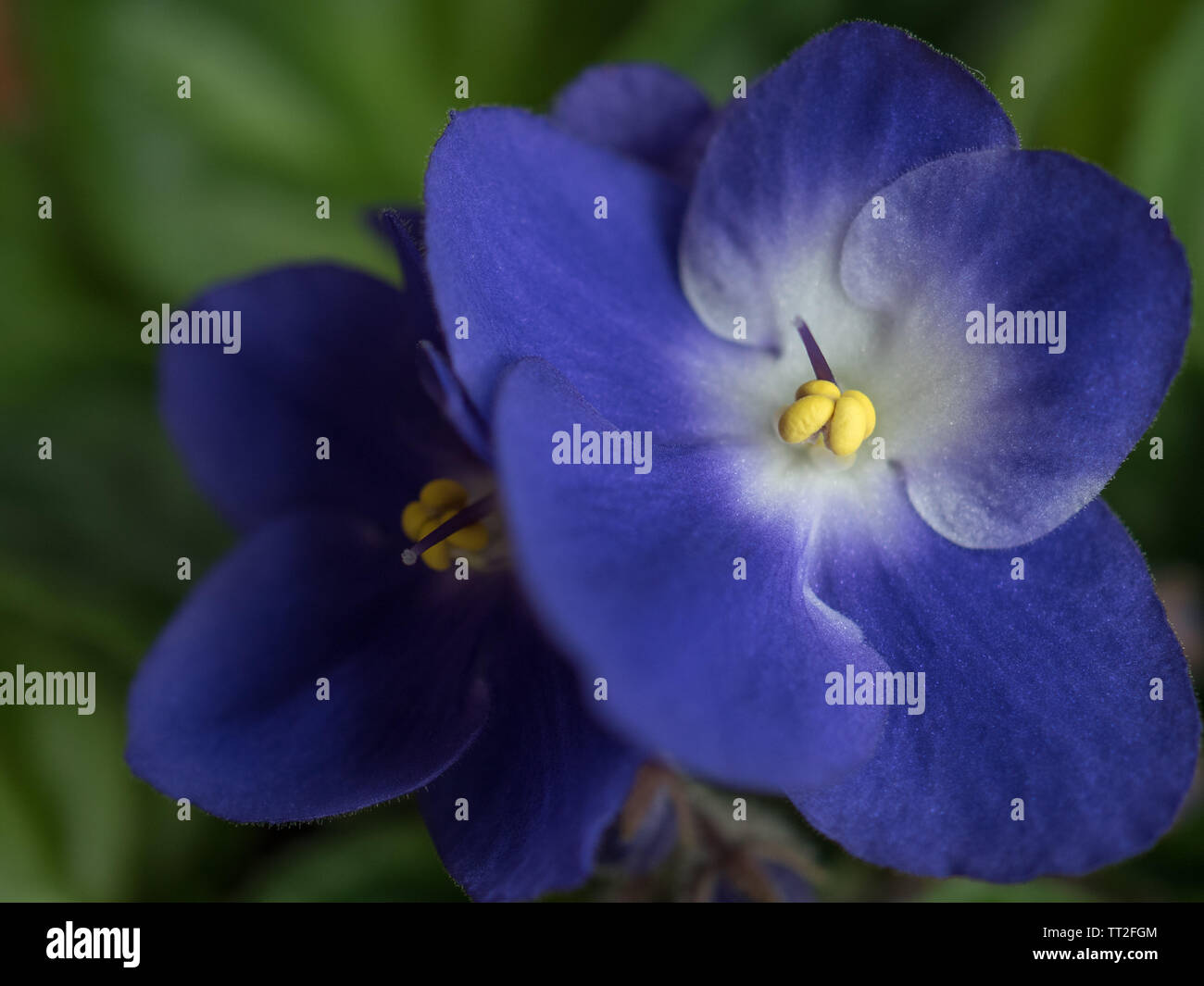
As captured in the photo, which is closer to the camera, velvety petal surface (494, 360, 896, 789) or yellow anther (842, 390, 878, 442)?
velvety petal surface (494, 360, 896, 789)

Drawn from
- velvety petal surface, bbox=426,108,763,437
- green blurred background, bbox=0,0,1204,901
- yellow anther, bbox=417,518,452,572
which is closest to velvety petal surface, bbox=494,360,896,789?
velvety petal surface, bbox=426,108,763,437

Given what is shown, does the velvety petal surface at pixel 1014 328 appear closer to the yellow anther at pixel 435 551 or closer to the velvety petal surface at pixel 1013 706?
the velvety petal surface at pixel 1013 706

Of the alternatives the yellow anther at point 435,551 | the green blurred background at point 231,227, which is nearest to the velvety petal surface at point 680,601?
the yellow anther at point 435,551

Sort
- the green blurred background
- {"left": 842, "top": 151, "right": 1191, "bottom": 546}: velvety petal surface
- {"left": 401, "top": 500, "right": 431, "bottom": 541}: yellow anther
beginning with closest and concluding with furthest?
{"left": 842, "top": 151, "right": 1191, "bottom": 546}: velvety petal surface
{"left": 401, "top": 500, "right": 431, "bottom": 541}: yellow anther
the green blurred background

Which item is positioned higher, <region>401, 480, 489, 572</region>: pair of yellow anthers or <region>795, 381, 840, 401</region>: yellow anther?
<region>795, 381, 840, 401</region>: yellow anther

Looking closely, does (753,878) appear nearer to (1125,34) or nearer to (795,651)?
(795,651)

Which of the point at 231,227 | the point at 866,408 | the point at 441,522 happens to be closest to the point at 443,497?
the point at 441,522

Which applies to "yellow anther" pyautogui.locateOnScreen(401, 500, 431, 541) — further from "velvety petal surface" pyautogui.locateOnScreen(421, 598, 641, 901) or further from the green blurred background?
the green blurred background
